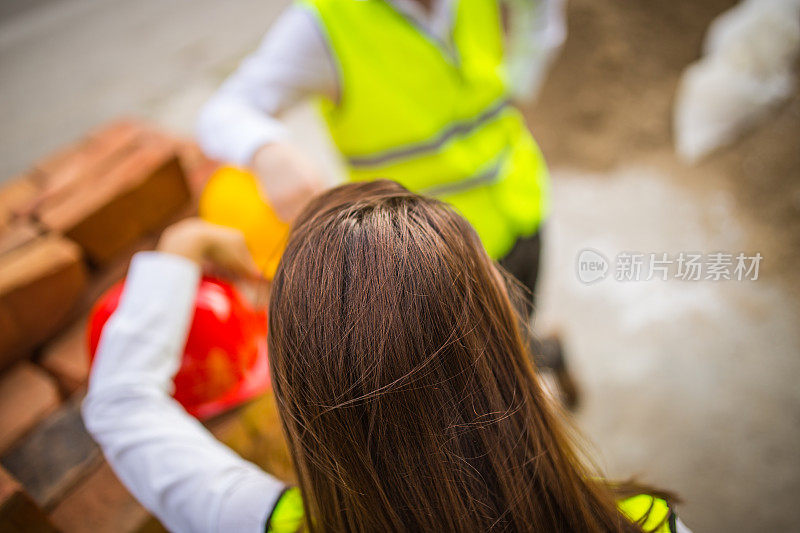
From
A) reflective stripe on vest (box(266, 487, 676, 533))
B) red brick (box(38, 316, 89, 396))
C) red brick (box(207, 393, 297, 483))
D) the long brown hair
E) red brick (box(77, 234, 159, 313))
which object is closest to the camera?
the long brown hair

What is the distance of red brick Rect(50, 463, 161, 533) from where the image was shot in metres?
0.94

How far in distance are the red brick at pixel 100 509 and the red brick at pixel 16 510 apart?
8 cm

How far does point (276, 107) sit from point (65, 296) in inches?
26.9

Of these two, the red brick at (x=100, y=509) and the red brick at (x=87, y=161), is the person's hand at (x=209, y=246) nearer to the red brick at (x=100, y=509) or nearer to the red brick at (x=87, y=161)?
the red brick at (x=100, y=509)

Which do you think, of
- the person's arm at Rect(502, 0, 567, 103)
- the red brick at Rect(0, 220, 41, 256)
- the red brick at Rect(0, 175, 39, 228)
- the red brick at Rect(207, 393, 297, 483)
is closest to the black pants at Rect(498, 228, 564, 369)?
the person's arm at Rect(502, 0, 567, 103)

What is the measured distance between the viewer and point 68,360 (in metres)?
1.17

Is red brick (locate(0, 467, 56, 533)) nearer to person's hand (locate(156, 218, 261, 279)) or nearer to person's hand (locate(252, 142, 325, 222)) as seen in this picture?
person's hand (locate(156, 218, 261, 279))

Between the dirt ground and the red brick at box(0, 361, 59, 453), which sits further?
the dirt ground

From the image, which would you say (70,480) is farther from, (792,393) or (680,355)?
(792,393)

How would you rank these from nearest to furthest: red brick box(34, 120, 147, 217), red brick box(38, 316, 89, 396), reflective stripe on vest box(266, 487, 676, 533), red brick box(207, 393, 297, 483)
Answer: reflective stripe on vest box(266, 487, 676, 533) → red brick box(207, 393, 297, 483) → red brick box(38, 316, 89, 396) → red brick box(34, 120, 147, 217)

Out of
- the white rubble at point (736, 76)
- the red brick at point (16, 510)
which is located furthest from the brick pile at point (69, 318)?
the white rubble at point (736, 76)

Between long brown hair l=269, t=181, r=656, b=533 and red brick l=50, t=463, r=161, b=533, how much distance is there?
0.51 meters

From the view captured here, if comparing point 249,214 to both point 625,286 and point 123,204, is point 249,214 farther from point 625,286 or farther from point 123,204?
point 625,286

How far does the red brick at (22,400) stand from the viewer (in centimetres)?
103
